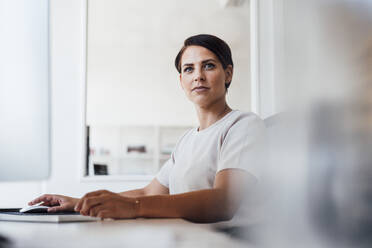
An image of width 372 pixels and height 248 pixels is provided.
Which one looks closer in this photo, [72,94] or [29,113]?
[29,113]

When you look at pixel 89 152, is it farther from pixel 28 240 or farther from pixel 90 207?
pixel 28 240

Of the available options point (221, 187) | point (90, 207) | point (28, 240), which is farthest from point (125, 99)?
point (28, 240)

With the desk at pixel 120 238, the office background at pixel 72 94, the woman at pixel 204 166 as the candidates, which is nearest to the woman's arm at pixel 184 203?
the woman at pixel 204 166

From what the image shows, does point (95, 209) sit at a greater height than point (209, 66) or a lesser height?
lesser

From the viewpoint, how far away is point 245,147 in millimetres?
572

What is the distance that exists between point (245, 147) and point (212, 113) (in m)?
0.20

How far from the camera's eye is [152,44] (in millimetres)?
1259

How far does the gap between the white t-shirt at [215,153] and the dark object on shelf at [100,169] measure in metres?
0.43

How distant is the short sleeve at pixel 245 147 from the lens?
1.82 ft

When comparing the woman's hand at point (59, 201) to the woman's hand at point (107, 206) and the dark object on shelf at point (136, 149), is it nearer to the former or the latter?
the woman's hand at point (107, 206)

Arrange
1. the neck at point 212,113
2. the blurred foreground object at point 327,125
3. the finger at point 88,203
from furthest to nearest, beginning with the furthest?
the neck at point 212,113 < the finger at point 88,203 < the blurred foreground object at point 327,125

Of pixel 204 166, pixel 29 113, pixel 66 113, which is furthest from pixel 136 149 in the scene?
pixel 29 113

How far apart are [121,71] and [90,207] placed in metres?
0.92

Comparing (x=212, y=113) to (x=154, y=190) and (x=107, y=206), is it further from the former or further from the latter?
(x=107, y=206)
